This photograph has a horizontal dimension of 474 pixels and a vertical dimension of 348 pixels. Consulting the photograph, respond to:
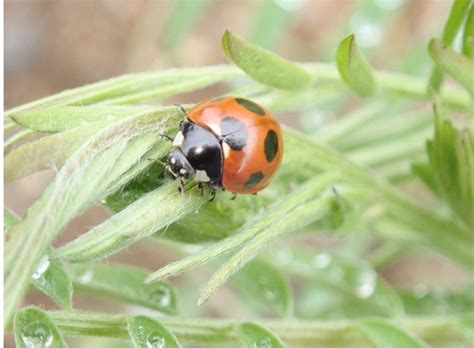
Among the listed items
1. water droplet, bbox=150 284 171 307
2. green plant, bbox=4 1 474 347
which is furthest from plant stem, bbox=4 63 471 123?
water droplet, bbox=150 284 171 307

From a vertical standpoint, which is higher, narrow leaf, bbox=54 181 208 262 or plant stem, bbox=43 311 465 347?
narrow leaf, bbox=54 181 208 262

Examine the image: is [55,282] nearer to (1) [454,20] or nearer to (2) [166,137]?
(2) [166,137]

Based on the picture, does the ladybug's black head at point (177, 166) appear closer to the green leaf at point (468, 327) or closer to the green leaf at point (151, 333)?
the green leaf at point (151, 333)

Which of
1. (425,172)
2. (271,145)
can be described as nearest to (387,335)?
(425,172)

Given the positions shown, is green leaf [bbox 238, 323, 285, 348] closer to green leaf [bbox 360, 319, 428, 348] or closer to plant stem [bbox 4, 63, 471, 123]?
green leaf [bbox 360, 319, 428, 348]

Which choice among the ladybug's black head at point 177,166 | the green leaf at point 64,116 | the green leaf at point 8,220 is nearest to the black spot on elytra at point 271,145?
the ladybug's black head at point 177,166

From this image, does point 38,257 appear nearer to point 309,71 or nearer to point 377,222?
point 309,71

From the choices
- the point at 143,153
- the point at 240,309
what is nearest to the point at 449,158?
the point at 143,153
